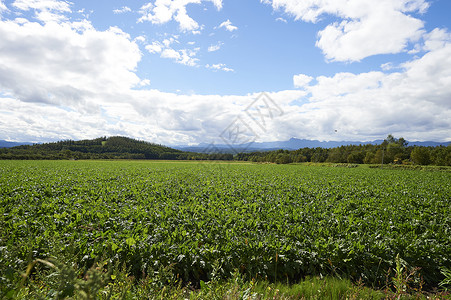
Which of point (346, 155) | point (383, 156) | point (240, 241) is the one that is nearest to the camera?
point (240, 241)

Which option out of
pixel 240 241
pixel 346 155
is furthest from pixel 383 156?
pixel 240 241

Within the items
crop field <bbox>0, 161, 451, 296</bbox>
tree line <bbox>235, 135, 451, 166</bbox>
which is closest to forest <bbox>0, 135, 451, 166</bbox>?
tree line <bbox>235, 135, 451, 166</bbox>

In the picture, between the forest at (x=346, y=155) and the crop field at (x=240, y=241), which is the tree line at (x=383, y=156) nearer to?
the forest at (x=346, y=155)

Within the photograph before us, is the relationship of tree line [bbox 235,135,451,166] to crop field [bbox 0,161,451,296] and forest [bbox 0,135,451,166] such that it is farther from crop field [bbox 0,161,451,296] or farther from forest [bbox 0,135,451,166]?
crop field [bbox 0,161,451,296]

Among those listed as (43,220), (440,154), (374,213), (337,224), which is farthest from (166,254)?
(440,154)

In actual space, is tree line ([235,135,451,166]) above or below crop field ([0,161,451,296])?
above

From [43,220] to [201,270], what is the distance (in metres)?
6.91

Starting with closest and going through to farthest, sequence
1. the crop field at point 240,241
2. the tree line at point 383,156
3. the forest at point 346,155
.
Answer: the crop field at point 240,241 → the tree line at point 383,156 → the forest at point 346,155

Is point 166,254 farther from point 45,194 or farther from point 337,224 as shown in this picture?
point 45,194

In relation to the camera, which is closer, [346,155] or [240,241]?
[240,241]

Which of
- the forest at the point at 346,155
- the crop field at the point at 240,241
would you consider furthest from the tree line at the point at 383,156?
the crop field at the point at 240,241

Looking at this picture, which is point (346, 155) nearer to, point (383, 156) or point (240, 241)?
point (383, 156)

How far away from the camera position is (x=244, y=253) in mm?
6301

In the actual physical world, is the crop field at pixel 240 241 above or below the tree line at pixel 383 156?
below
